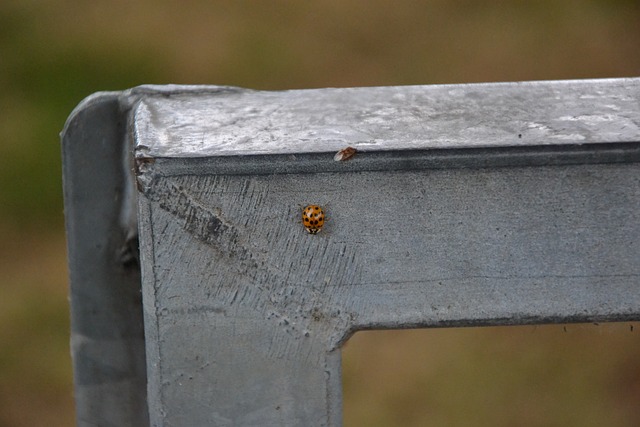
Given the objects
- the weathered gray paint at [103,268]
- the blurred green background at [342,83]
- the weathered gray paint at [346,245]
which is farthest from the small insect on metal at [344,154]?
Result: the blurred green background at [342,83]

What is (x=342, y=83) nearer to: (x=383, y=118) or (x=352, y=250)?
(x=383, y=118)

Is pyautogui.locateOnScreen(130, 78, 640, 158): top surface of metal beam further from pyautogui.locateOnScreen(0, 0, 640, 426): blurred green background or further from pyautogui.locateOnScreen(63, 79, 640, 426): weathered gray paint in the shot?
pyautogui.locateOnScreen(0, 0, 640, 426): blurred green background

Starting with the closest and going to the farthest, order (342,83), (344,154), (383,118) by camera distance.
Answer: (344,154) < (383,118) < (342,83)

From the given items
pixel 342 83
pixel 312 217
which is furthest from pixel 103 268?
pixel 342 83

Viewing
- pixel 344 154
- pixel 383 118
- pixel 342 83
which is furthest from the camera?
pixel 342 83

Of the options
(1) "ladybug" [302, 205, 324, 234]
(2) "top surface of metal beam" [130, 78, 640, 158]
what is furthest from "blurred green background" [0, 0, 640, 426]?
(1) "ladybug" [302, 205, 324, 234]

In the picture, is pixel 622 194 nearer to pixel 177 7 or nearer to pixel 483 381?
pixel 483 381

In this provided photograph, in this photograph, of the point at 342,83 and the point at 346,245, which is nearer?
the point at 346,245
